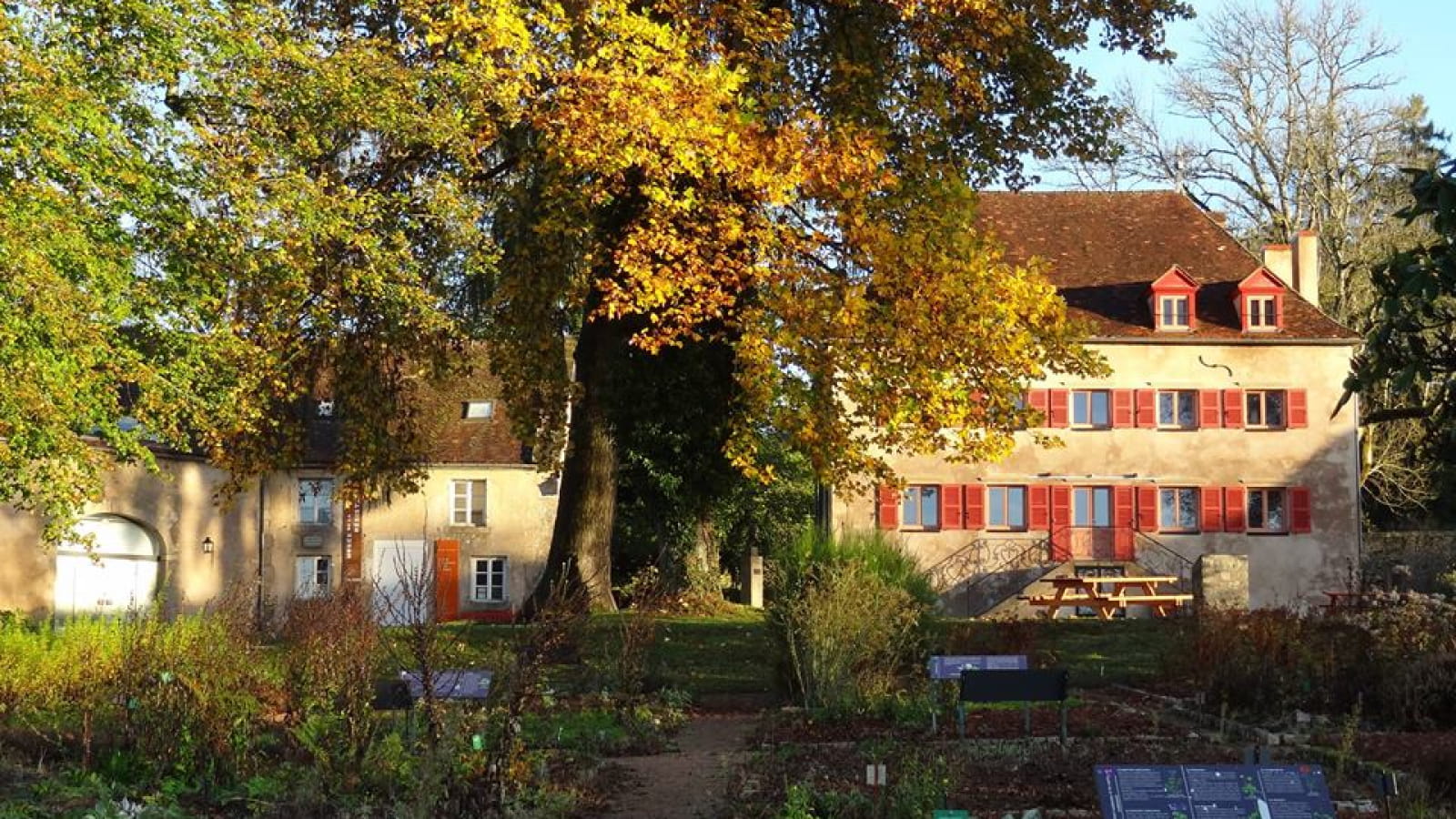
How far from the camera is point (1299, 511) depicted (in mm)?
40969

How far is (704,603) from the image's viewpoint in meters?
24.0

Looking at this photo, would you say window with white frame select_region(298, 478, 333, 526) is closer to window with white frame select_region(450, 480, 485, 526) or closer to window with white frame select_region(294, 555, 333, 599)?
window with white frame select_region(294, 555, 333, 599)

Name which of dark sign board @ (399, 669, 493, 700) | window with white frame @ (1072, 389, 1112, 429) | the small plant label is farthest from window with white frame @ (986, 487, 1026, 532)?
the small plant label

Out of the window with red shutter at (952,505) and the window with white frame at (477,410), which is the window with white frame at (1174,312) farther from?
the window with white frame at (477,410)

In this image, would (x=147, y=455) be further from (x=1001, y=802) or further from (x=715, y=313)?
(x=1001, y=802)

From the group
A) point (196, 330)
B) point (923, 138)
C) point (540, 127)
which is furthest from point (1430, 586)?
point (196, 330)

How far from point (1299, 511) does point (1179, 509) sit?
2.90 meters

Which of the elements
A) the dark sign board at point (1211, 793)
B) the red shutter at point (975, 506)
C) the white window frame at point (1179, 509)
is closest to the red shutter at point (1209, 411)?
the white window frame at point (1179, 509)

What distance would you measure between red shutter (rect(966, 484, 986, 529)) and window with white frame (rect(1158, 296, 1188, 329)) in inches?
244

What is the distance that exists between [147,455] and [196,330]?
1.30 m

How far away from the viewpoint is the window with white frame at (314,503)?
4431cm

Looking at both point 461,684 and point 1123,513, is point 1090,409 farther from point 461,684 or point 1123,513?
point 461,684

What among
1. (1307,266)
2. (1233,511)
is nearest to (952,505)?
(1233,511)

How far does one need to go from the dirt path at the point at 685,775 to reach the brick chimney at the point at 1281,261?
3129 cm
